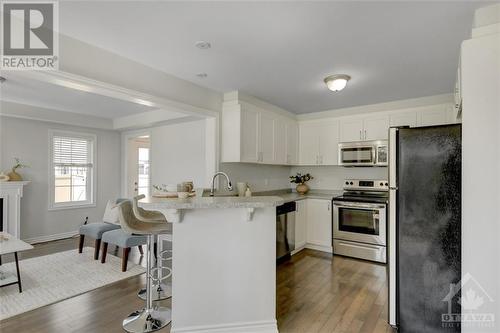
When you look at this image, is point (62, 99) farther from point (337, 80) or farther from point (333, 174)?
point (333, 174)

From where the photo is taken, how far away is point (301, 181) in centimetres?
524

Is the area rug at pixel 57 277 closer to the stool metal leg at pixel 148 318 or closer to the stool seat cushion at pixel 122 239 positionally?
the stool seat cushion at pixel 122 239

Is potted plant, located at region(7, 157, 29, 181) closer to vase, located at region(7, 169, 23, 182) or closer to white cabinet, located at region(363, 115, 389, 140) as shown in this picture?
vase, located at region(7, 169, 23, 182)

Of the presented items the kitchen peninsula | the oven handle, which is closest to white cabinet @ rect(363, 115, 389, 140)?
the oven handle

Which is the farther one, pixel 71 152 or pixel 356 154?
pixel 71 152

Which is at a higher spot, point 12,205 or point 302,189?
point 302,189

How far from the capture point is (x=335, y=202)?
429cm

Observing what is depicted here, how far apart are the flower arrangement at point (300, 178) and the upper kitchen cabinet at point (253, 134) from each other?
567 mm

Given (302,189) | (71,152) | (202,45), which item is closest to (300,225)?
(302,189)

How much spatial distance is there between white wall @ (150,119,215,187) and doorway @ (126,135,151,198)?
732 millimetres

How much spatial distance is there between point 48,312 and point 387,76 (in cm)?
435

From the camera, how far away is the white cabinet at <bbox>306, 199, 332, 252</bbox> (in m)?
4.41

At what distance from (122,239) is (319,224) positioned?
302 cm

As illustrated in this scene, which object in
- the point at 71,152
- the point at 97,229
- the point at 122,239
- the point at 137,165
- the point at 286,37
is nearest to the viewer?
the point at 286,37
